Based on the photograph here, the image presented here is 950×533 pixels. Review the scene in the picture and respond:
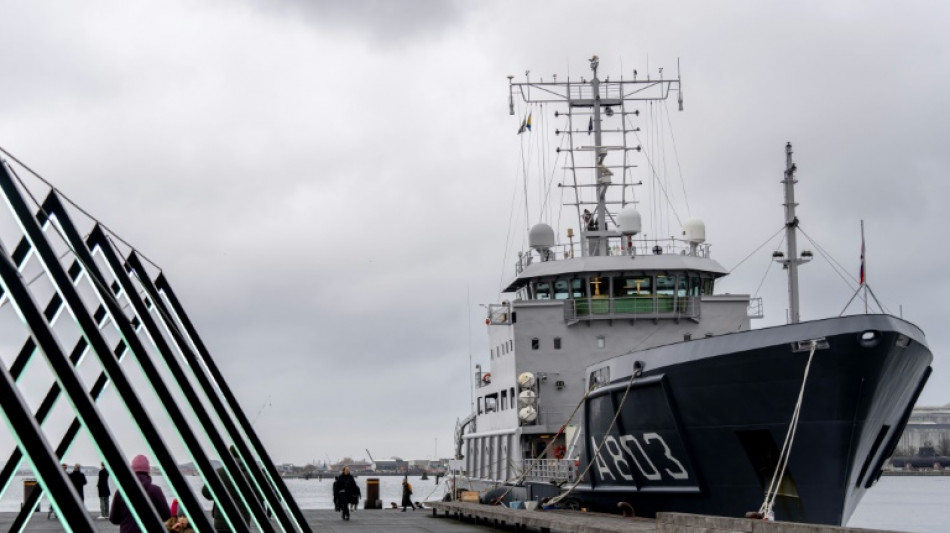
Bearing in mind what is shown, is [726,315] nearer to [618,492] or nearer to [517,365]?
[517,365]

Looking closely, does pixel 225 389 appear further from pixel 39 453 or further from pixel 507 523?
pixel 507 523

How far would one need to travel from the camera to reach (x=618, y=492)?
28.7 m

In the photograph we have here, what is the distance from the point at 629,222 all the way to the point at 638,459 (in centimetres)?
1320

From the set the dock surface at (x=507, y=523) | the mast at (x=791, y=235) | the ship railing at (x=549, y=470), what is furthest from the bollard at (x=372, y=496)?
the mast at (x=791, y=235)

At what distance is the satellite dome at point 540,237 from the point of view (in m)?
40.8

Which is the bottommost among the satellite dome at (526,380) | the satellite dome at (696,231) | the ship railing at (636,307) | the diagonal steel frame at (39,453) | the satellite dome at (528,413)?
the diagonal steel frame at (39,453)

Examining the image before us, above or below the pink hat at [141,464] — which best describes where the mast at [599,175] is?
above

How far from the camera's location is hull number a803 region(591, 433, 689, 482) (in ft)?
86.2

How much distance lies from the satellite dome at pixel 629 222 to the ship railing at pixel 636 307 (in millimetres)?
3181

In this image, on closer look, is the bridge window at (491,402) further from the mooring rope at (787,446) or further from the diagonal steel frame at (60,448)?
the diagonal steel frame at (60,448)

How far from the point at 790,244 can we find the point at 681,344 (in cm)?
380

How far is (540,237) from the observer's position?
40.8m

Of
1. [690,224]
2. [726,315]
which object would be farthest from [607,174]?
[726,315]

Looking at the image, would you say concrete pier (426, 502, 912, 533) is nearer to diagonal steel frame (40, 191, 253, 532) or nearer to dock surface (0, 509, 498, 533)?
dock surface (0, 509, 498, 533)
